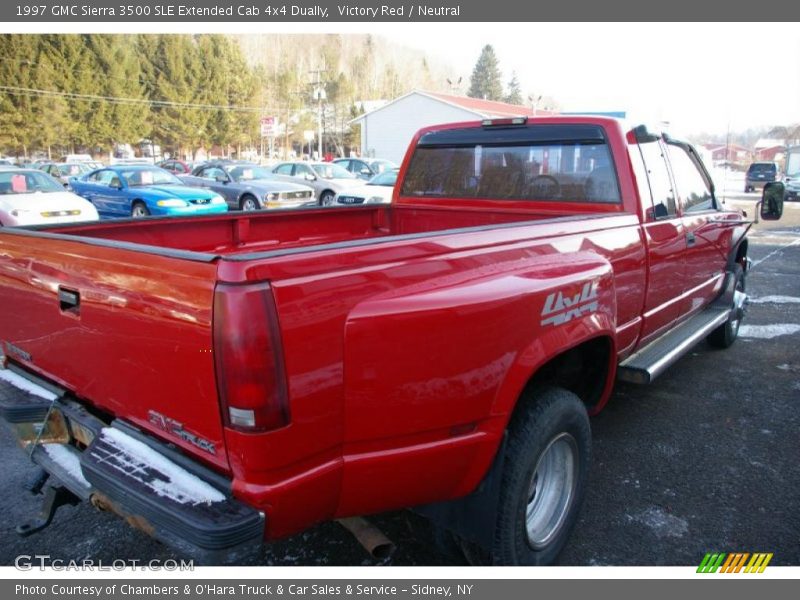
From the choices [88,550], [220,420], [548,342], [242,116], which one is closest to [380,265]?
[220,420]

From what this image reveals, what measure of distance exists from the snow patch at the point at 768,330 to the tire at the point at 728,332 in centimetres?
52

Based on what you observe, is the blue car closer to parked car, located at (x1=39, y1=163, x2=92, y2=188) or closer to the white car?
the white car

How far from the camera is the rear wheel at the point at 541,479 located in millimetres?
2281

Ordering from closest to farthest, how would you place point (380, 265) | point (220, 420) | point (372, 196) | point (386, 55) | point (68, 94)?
point (220, 420) < point (380, 265) < point (372, 196) < point (68, 94) < point (386, 55)

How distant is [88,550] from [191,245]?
67.2 inches

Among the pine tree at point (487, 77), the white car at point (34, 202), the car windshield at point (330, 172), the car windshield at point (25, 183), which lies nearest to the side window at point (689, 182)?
the white car at point (34, 202)

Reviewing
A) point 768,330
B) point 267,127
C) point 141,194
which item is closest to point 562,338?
point 768,330

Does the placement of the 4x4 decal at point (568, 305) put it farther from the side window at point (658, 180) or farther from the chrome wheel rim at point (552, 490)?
the side window at point (658, 180)

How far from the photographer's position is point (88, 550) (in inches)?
109

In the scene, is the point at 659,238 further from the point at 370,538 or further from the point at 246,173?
the point at 246,173

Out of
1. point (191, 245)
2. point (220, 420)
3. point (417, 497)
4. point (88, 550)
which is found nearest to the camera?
point (220, 420)

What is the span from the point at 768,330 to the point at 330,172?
604 inches

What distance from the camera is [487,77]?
302ft

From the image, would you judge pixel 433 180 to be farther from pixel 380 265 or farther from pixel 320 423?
pixel 320 423
